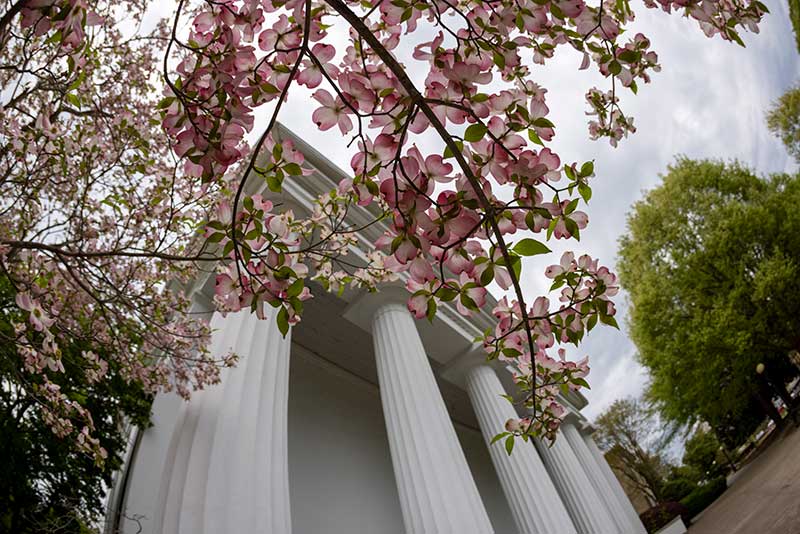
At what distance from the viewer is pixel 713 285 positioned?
13055 mm

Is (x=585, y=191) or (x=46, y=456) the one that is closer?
(x=585, y=191)

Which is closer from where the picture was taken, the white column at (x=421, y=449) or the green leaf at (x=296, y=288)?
the green leaf at (x=296, y=288)

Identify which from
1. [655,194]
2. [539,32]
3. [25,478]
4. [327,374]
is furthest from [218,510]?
[655,194]

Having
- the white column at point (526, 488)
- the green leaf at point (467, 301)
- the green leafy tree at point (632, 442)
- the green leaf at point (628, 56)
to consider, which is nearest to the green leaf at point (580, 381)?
the green leaf at point (467, 301)

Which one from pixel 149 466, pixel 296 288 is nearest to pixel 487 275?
pixel 296 288

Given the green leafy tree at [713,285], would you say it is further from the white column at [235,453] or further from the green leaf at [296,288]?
the green leaf at [296,288]

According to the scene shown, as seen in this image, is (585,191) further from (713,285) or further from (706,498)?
(706,498)

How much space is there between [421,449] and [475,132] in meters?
4.05

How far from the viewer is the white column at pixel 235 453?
2.75m

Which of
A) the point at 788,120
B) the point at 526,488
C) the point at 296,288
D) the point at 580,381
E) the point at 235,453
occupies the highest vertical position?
the point at 788,120

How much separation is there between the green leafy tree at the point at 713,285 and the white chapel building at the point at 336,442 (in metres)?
6.98

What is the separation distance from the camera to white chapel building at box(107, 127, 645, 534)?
3.03m

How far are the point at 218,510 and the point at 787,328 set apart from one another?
16.0 metres

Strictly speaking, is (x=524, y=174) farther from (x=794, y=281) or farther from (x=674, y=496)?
(x=674, y=496)
